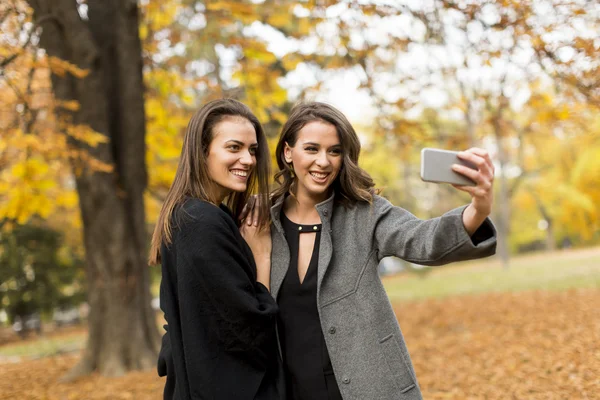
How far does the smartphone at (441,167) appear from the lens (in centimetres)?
182

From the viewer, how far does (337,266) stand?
2.56 meters

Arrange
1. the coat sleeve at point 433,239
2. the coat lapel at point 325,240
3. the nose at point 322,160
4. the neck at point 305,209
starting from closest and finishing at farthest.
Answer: the coat sleeve at point 433,239
the coat lapel at point 325,240
the nose at point 322,160
the neck at point 305,209

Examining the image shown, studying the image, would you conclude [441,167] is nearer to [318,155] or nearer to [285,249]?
[318,155]

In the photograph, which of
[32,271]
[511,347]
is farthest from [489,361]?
[32,271]

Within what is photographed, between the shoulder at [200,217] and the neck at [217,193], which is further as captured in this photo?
the neck at [217,193]

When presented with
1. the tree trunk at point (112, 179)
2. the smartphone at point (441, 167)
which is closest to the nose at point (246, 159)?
the smartphone at point (441, 167)

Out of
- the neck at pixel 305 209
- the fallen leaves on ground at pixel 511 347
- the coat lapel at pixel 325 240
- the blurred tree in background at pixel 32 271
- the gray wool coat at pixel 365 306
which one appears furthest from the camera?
the blurred tree in background at pixel 32 271

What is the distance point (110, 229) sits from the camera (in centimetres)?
731

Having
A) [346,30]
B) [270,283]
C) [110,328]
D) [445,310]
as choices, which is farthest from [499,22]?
[445,310]

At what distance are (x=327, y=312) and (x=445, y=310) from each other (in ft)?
34.1

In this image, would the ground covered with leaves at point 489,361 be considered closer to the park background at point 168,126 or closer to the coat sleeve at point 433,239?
the park background at point 168,126

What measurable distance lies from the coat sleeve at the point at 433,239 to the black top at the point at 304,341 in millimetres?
403

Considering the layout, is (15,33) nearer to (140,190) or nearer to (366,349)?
(140,190)

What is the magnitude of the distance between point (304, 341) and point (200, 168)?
3.00 ft
